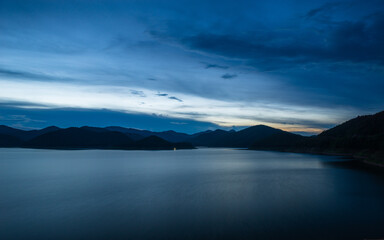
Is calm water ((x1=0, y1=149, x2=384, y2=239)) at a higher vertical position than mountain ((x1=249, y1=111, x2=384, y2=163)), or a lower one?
lower

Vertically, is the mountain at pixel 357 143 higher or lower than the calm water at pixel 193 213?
higher

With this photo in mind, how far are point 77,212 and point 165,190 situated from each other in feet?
37.6

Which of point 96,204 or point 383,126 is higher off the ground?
point 383,126

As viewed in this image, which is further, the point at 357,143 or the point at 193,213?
the point at 357,143

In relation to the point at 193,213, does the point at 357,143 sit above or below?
above

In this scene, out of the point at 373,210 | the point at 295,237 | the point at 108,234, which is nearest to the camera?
the point at 295,237

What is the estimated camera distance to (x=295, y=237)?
12.3 meters

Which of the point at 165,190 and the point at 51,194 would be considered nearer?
the point at 51,194

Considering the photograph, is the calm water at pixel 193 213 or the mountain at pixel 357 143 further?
the mountain at pixel 357 143

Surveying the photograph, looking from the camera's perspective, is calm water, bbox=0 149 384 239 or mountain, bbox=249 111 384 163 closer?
calm water, bbox=0 149 384 239

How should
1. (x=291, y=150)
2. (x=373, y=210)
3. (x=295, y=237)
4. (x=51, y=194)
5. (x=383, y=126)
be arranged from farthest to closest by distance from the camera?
(x=291, y=150) → (x=383, y=126) → (x=51, y=194) → (x=373, y=210) → (x=295, y=237)

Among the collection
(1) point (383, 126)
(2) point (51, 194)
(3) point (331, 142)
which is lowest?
(2) point (51, 194)

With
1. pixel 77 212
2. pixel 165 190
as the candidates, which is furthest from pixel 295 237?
pixel 165 190

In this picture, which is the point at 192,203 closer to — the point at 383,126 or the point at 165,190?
the point at 165,190
